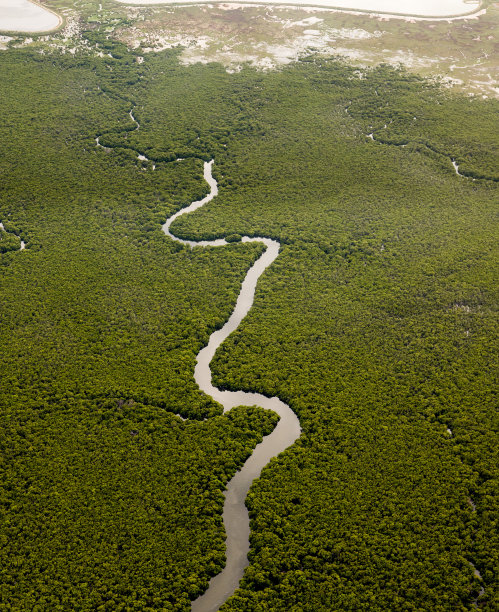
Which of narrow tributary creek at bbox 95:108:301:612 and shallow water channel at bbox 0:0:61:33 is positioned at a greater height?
shallow water channel at bbox 0:0:61:33

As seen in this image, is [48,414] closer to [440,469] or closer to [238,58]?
[440,469]

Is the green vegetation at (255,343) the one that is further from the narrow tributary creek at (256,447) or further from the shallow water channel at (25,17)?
the shallow water channel at (25,17)

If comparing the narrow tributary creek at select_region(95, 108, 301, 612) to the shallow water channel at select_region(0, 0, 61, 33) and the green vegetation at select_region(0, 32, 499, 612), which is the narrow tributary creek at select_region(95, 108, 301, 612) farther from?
the shallow water channel at select_region(0, 0, 61, 33)

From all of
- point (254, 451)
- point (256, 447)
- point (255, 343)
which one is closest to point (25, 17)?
point (255, 343)

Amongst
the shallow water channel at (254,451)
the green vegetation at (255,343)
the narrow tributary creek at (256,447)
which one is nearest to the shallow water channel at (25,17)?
the green vegetation at (255,343)

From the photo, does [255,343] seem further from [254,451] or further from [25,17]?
[25,17]

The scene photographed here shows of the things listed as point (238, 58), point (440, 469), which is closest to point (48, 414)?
point (440, 469)

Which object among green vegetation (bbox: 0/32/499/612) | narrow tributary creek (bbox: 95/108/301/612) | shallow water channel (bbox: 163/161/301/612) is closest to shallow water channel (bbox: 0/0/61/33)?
green vegetation (bbox: 0/32/499/612)
